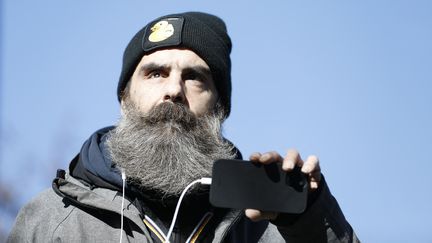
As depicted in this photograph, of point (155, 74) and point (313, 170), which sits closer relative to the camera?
point (313, 170)

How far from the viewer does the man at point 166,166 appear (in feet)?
14.4

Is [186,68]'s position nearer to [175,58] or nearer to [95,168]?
[175,58]

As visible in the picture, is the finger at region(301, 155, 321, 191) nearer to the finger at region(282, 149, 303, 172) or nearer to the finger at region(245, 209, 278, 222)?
the finger at region(282, 149, 303, 172)

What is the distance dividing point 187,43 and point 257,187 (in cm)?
173

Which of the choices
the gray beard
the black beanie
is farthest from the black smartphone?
the black beanie

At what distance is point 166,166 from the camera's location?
5094 mm

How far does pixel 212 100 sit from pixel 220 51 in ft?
1.16

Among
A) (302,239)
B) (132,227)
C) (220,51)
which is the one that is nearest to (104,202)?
(132,227)

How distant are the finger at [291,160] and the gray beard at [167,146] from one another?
44.5 inches

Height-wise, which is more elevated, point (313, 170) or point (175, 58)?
point (175, 58)

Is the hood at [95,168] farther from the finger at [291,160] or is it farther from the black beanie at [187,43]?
the finger at [291,160]

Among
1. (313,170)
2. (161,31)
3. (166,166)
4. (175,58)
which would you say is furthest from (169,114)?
(313,170)

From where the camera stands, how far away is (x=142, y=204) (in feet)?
15.9

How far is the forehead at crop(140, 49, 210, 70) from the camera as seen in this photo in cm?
535
